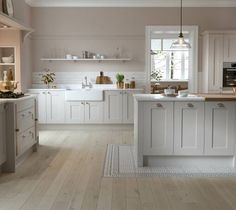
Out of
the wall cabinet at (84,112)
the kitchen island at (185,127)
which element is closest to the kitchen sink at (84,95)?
the wall cabinet at (84,112)

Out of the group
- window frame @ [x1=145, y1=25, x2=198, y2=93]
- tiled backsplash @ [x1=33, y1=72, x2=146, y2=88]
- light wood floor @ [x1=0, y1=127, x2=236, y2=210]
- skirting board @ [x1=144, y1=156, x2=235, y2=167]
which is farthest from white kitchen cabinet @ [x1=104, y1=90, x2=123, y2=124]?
skirting board @ [x1=144, y1=156, x2=235, y2=167]

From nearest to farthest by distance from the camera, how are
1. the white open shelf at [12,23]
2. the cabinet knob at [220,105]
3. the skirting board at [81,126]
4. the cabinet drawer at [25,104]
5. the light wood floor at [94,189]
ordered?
the light wood floor at [94,189]
the cabinet knob at [220,105]
the cabinet drawer at [25,104]
the white open shelf at [12,23]
the skirting board at [81,126]

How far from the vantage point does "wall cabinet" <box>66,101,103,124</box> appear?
7.97 m

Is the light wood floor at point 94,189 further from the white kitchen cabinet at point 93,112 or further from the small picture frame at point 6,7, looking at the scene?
the white kitchen cabinet at point 93,112

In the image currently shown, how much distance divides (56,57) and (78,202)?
5.34m

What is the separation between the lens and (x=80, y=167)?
488cm

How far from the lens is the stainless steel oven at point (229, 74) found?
315 inches

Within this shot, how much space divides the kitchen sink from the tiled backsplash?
0.64 m

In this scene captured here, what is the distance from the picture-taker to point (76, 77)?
852 cm

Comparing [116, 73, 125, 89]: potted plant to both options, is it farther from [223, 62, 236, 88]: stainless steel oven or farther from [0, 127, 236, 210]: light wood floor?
[0, 127, 236, 210]: light wood floor

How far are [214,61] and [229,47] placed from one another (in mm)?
401

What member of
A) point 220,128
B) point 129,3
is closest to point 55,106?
point 129,3

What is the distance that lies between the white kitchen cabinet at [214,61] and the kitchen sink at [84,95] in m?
2.21

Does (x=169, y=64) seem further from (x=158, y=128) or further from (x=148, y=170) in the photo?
(x=148, y=170)
